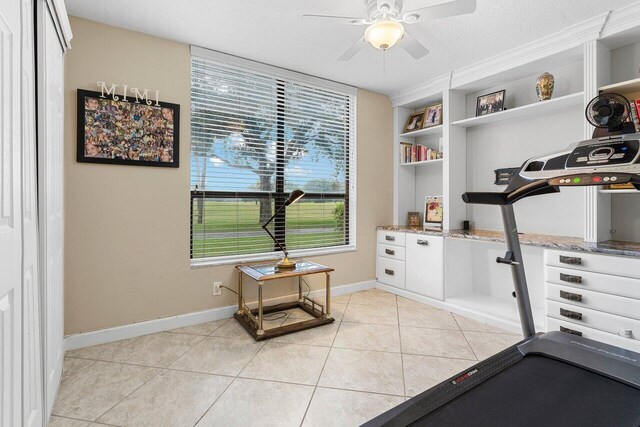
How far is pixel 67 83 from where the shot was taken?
7.87 ft

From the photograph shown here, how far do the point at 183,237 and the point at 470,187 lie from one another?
3116mm

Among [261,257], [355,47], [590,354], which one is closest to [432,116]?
[355,47]

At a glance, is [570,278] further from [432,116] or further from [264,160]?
[264,160]

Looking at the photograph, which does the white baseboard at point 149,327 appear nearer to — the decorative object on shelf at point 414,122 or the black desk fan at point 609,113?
the decorative object on shelf at point 414,122

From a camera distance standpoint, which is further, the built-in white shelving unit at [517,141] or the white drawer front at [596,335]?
the built-in white shelving unit at [517,141]

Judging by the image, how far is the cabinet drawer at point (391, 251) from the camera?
3820 millimetres

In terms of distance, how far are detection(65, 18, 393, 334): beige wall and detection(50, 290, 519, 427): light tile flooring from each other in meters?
0.28

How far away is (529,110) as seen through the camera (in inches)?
118

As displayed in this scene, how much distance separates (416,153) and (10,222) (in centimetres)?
384

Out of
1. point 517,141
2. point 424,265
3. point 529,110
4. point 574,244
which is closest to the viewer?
point 574,244

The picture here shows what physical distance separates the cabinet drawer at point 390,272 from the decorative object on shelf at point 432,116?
171cm

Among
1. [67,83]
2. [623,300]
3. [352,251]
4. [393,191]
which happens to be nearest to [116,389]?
[67,83]

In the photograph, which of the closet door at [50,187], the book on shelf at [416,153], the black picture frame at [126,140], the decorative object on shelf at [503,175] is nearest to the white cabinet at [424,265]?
the decorative object on shelf at [503,175]

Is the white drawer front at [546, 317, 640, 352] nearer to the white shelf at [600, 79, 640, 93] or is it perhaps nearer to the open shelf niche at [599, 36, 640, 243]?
the open shelf niche at [599, 36, 640, 243]
